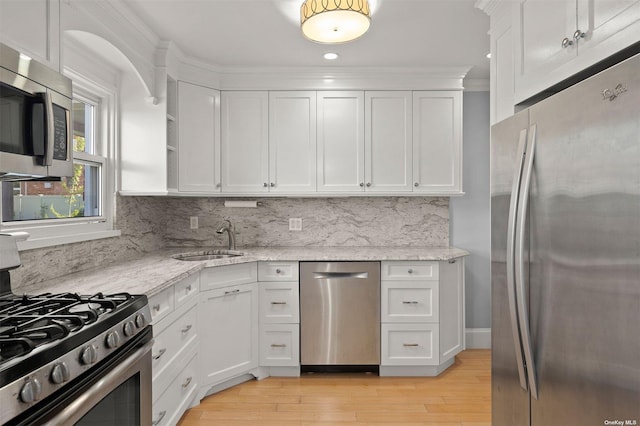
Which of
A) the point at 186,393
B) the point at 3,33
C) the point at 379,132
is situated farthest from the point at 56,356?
the point at 379,132

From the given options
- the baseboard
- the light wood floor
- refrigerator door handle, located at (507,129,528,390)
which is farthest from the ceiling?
the light wood floor

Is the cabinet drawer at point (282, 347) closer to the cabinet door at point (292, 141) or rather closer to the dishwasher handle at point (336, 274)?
the dishwasher handle at point (336, 274)

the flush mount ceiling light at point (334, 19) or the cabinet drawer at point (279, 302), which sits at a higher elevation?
the flush mount ceiling light at point (334, 19)

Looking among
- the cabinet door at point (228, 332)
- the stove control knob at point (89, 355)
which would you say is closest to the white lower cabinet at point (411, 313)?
the cabinet door at point (228, 332)

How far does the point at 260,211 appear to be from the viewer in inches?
151

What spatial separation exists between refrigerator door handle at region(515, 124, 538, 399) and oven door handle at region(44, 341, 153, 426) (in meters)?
1.41

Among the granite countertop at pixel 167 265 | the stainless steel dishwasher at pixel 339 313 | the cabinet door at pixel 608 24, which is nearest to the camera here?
the cabinet door at pixel 608 24

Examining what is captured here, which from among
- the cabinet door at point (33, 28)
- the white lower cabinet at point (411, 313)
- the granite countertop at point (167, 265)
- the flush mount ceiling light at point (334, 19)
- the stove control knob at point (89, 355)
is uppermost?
the flush mount ceiling light at point (334, 19)

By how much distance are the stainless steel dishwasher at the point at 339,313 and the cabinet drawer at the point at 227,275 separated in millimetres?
380

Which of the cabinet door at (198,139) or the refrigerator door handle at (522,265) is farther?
the cabinet door at (198,139)

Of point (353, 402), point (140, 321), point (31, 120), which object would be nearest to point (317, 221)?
point (353, 402)

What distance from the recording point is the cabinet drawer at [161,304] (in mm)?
2041

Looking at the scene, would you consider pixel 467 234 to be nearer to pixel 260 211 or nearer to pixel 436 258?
pixel 436 258

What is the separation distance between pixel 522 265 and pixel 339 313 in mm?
1903
